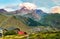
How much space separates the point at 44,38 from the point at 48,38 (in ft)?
6.08

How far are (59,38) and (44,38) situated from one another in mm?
4824

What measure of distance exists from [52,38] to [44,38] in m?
3.10

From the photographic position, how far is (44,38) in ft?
217

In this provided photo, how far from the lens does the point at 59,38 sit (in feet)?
213

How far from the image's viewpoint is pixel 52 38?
64188 mm

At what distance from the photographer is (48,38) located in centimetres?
6475

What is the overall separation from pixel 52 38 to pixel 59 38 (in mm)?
2418

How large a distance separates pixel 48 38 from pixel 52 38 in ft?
4.35

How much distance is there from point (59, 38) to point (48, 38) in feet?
11.5
